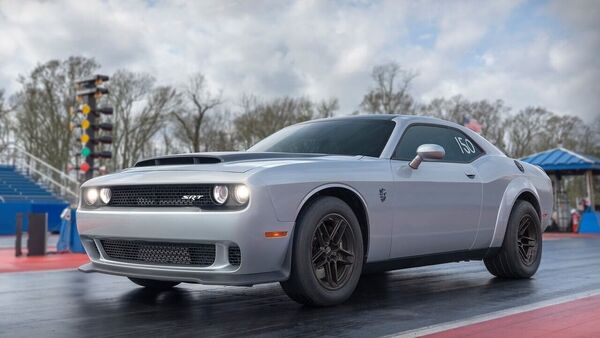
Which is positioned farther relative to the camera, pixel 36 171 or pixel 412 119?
pixel 36 171

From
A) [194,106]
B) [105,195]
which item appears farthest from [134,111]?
[105,195]

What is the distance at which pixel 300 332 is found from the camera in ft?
13.1

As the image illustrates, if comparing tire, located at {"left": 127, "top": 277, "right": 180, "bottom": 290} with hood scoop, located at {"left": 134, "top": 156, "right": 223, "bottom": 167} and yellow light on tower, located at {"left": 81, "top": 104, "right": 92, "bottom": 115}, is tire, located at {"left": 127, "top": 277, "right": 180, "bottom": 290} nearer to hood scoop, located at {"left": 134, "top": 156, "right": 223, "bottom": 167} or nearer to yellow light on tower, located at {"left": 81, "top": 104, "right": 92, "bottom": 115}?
hood scoop, located at {"left": 134, "top": 156, "right": 223, "bottom": 167}

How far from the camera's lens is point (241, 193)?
4.36 m

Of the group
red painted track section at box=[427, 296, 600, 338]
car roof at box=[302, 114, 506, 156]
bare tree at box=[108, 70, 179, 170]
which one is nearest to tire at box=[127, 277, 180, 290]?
car roof at box=[302, 114, 506, 156]

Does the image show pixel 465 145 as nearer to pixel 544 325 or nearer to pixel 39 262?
pixel 544 325

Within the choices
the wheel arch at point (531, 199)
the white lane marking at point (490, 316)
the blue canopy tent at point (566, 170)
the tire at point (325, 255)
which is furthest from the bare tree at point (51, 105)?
the white lane marking at point (490, 316)

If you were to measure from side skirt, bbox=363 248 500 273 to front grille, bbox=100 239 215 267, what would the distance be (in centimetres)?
131

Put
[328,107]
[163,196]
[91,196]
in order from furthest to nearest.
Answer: [328,107]
[91,196]
[163,196]

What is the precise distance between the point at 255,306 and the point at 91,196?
1.55 meters

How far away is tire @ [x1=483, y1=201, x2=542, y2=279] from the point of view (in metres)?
6.61

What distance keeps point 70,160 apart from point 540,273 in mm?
35827

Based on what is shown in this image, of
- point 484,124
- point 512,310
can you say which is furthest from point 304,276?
point 484,124

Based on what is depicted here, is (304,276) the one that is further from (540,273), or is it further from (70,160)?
(70,160)
